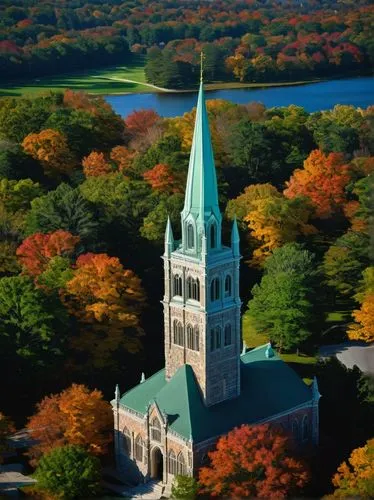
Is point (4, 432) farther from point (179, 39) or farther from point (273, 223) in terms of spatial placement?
point (179, 39)

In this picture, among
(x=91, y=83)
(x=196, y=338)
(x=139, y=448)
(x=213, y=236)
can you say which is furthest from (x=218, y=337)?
(x=91, y=83)

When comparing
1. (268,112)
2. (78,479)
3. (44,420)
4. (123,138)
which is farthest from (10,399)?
(268,112)

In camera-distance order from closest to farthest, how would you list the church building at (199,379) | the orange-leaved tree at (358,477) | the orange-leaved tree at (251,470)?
the orange-leaved tree at (358,477) → the orange-leaved tree at (251,470) → the church building at (199,379)

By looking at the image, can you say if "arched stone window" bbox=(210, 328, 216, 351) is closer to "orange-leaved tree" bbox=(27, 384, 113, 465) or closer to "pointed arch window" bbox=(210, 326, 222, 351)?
"pointed arch window" bbox=(210, 326, 222, 351)

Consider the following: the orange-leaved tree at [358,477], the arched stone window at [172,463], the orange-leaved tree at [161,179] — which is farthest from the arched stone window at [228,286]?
the orange-leaved tree at [161,179]

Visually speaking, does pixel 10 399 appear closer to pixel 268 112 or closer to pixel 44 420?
pixel 44 420

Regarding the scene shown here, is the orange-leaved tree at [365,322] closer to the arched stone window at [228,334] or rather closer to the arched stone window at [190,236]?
the arched stone window at [228,334]
